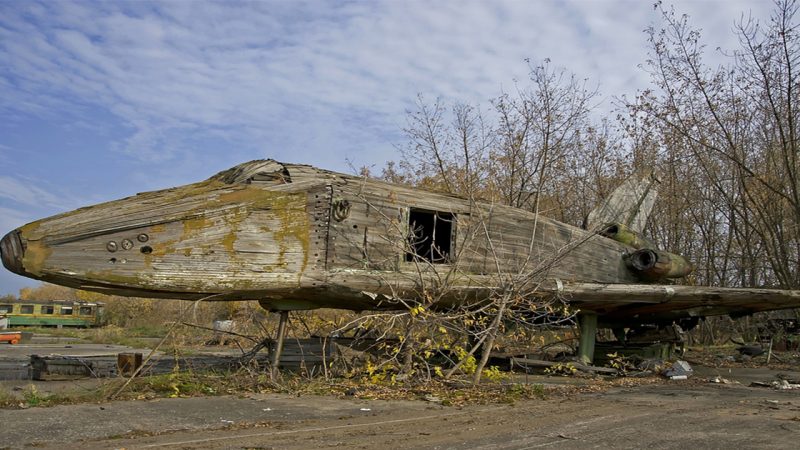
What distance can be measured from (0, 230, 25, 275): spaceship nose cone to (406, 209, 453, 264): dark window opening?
5.12 metres

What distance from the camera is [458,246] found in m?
10.9

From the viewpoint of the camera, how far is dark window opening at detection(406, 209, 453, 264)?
1042 cm

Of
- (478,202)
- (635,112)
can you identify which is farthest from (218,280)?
(635,112)

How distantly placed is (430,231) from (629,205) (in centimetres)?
595

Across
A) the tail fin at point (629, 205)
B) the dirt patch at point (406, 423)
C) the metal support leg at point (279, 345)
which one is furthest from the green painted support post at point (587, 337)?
the metal support leg at point (279, 345)

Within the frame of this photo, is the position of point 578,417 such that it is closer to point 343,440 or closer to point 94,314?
point 343,440

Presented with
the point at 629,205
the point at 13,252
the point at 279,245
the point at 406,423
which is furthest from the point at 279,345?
the point at 629,205

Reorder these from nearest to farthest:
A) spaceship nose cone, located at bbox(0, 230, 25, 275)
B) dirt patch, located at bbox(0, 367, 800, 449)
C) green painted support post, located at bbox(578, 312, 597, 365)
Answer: dirt patch, located at bbox(0, 367, 800, 449), spaceship nose cone, located at bbox(0, 230, 25, 275), green painted support post, located at bbox(578, 312, 597, 365)

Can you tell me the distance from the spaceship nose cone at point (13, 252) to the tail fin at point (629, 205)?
37.8 ft

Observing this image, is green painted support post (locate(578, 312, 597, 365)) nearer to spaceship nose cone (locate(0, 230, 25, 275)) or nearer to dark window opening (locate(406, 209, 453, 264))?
dark window opening (locate(406, 209, 453, 264))

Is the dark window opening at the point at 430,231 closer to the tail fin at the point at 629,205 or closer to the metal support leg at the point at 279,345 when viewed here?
the metal support leg at the point at 279,345

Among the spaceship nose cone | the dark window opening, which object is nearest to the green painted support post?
the dark window opening

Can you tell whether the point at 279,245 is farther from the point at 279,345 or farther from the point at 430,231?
the point at 430,231

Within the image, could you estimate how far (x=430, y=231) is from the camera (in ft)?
40.3
